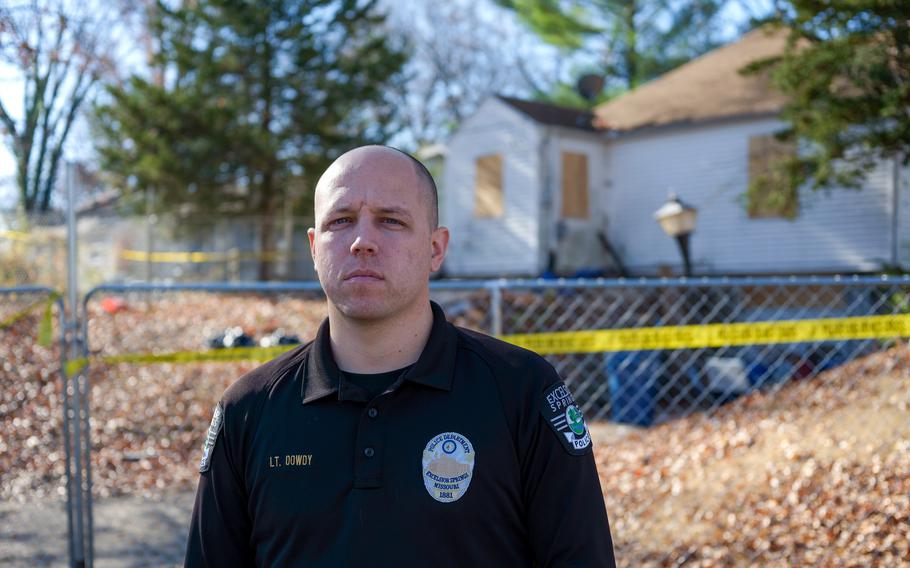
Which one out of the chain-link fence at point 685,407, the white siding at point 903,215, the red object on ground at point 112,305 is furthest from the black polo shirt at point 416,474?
the white siding at point 903,215

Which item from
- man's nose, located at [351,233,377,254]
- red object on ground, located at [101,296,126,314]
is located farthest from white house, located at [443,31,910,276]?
man's nose, located at [351,233,377,254]

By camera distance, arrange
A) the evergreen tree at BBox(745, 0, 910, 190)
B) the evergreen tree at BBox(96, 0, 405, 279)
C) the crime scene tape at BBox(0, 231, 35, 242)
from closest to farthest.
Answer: the evergreen tree at BBox(745, 0, 910, 190) < the crime scene tape at BBox(0, 231, 35, 242) < the evergreen tree at BBox(96, 0, 405, 279)

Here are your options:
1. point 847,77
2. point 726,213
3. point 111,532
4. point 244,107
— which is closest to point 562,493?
point 111,532

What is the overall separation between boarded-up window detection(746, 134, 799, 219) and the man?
1327cm

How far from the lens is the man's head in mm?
2143

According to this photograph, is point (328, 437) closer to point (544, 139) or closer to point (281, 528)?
point (281, 528)

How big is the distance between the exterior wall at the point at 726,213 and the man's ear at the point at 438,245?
14.9 meters

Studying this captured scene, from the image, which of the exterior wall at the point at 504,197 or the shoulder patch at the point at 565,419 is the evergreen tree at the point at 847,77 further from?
the shoulder patch at the point at 565,419

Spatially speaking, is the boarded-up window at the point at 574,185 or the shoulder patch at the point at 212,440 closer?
the shoulder patch at the point at 212,440

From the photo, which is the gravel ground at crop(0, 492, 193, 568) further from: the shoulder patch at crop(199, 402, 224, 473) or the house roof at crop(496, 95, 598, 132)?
the house roof at crop(496, 95, 598, 132)

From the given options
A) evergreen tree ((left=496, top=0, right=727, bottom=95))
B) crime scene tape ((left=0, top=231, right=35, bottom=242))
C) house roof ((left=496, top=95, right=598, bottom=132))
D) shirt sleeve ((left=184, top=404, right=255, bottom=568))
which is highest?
evergreen tree ((left=496, top=0, right=727, bottom=95))

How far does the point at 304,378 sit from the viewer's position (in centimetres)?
223

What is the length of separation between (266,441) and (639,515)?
525 centimetres

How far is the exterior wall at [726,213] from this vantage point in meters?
17.0
